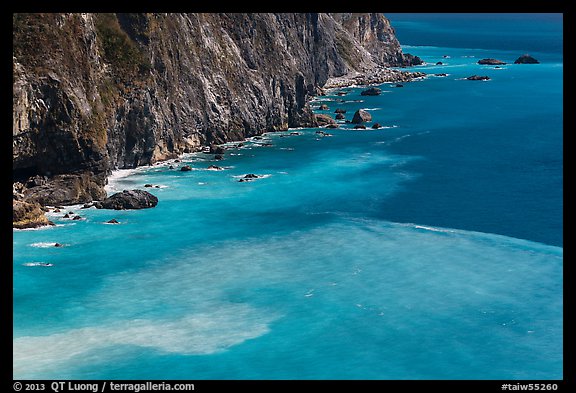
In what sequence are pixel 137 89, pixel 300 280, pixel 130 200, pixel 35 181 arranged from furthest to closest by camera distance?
1. pixel 137 89
2. pixel 130 200
3. pixel 35 181
4. pixel 300 280

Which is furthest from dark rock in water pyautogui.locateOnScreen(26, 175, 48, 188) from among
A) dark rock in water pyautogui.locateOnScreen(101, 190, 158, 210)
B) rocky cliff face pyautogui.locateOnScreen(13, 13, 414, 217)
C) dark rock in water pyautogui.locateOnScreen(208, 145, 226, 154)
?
dark rock in water pyautogui.locateOnScreen(208, 145, 226, 154)

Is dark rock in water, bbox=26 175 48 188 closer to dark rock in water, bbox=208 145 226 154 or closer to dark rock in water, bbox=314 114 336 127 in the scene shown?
dark rock in water, bbox=208 145 226 154

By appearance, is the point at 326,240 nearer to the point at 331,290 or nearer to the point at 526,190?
the point at 331,290

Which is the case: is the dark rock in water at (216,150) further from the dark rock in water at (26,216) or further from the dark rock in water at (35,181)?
the dark rock in water at (26,216)

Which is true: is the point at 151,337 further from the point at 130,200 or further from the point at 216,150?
the point at 216,150

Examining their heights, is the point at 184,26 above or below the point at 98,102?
above

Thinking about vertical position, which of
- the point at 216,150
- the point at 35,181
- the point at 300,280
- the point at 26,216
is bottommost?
the point at 300,280

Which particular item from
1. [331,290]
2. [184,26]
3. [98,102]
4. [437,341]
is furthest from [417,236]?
[184,26]

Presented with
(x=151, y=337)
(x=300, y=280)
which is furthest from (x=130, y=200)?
(x=151, y=337)
